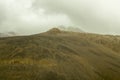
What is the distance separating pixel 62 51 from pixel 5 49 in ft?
68.1

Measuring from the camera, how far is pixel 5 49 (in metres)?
95.2

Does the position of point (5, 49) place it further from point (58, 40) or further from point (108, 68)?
point (108, 68)

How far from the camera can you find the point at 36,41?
327ft

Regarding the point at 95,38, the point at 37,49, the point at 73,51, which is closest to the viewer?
the point at 37,49

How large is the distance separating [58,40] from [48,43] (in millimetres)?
8477

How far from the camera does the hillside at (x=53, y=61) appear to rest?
76812 millimetres

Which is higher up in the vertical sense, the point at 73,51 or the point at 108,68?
the point at 73,51

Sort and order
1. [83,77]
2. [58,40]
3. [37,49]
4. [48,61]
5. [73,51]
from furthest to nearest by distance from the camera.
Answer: [58,40] → [73,51] → [37,49] → [48,61] → [83,77]

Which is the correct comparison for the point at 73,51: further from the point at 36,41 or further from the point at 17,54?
the point at 17,54

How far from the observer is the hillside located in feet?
252

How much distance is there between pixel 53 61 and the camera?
279 feet

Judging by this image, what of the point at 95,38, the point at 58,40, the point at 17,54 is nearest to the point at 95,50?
the point at 58,40

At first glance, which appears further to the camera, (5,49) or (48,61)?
(5,49)

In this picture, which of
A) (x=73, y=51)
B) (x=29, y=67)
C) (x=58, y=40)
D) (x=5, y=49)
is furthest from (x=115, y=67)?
(x=5, y=49)
